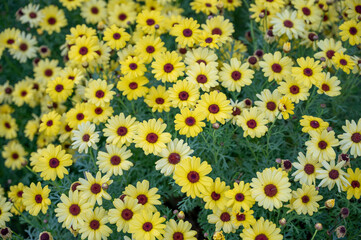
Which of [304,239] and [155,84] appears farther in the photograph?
[155,84]

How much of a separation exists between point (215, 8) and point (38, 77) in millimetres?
2658

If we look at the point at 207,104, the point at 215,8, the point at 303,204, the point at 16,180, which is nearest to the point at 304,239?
the point at 303,204

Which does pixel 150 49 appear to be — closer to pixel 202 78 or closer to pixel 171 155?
pixel 202 78

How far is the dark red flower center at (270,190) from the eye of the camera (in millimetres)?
2941

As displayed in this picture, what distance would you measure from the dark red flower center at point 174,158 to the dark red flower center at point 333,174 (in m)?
1.34

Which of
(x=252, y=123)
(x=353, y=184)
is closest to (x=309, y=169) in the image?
(x=353, y=184)

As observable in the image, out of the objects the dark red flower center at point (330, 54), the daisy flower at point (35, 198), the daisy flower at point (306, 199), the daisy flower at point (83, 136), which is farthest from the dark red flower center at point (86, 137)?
the dark red flower center at point (330, 54)

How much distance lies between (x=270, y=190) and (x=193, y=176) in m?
0.66

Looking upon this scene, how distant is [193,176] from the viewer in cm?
298

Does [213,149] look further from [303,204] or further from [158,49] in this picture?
[158,49]

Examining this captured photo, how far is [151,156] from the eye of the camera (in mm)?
4031

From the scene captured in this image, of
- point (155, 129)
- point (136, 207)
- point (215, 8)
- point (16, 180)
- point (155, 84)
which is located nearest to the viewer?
point (136, 207)

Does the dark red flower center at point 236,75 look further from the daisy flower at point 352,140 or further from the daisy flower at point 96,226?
the daisy flower at point 96,226

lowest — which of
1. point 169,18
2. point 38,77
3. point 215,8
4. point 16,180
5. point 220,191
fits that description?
point 16,180
